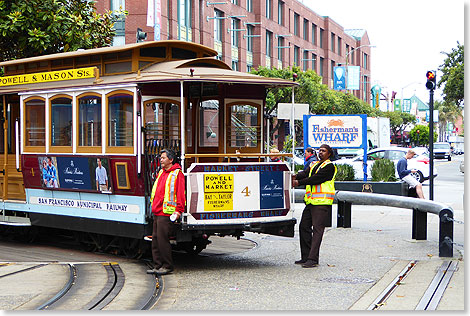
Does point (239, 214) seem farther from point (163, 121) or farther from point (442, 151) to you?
point (442, 151)

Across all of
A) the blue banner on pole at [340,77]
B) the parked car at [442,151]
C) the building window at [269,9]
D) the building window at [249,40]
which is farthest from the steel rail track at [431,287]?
the parked car at [442,151]

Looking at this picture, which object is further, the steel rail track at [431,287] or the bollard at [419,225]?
the bollard at [419,225]

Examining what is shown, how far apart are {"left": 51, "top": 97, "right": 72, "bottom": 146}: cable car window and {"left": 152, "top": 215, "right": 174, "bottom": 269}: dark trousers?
8.40 feet

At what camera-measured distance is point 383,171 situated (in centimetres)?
2327

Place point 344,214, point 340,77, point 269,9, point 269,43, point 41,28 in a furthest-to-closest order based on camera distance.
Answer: point 340,77
point 269,43
point 269,9
point 41,28
point 344,214

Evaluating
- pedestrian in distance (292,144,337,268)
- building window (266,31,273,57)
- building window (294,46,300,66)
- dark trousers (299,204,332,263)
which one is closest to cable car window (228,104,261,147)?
pedestrian in distance (292,144,337,268)

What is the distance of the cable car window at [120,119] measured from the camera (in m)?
10.6

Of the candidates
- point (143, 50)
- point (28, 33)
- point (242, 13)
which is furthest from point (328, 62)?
point (143, 50)

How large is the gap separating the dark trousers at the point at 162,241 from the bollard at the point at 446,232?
4266 mm

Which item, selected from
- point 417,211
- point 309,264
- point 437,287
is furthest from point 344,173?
point 437,287

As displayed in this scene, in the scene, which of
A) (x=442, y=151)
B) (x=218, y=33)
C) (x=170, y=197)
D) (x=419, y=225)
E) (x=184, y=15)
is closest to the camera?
(x=170, y=197)

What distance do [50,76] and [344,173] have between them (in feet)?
43.8

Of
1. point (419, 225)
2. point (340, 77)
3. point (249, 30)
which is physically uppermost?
point (249, 30)

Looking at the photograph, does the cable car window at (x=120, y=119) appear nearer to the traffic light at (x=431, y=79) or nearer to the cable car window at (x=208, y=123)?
the cable car window at (x=208, y=123)
